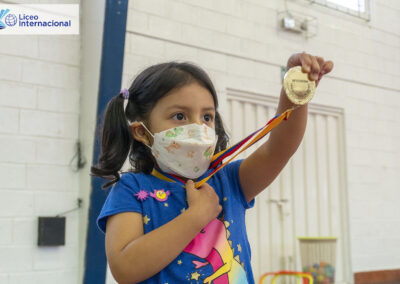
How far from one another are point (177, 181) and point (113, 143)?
19 centimetres

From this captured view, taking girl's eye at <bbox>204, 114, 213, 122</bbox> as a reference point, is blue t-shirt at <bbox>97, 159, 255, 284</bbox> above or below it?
below

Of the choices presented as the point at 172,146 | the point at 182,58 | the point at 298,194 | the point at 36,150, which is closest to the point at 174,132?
the point at 172,146

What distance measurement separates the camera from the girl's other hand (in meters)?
1.00

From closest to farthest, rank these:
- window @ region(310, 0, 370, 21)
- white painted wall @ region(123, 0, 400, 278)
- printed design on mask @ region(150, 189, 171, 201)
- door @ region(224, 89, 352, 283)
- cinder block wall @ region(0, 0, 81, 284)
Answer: printed design on mask @ region(150, 189, 171, 201) → cinder block wall @ region(0, 0, 81, 284) → white painted wall @ region(123, 0, 400, 278) → door @ region(224, 89, 352, 283) → window @ region(310, 0, 370, 21)

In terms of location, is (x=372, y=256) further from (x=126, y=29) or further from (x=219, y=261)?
(x=219, y=261)

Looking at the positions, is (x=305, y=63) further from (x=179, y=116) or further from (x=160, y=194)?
(x=160, y=194)

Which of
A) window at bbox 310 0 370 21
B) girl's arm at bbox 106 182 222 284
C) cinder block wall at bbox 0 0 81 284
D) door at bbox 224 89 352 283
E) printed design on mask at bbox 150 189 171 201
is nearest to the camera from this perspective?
girl's arm at bbox 106 182 222 284

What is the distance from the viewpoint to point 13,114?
2592mm

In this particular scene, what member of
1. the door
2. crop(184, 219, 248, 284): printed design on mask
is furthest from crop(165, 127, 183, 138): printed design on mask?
the door

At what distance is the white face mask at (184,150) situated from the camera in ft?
3.73

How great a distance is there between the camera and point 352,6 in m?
4.38

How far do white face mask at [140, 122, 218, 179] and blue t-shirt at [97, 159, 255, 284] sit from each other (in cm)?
6

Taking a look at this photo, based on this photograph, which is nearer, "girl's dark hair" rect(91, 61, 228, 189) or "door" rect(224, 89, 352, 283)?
"girl's dark hair" rect(91, 61, 228, 189)

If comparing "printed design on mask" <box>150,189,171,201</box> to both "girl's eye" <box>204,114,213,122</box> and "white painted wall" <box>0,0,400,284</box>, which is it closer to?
"girl's eye" <box>204,114,213,122</box>
